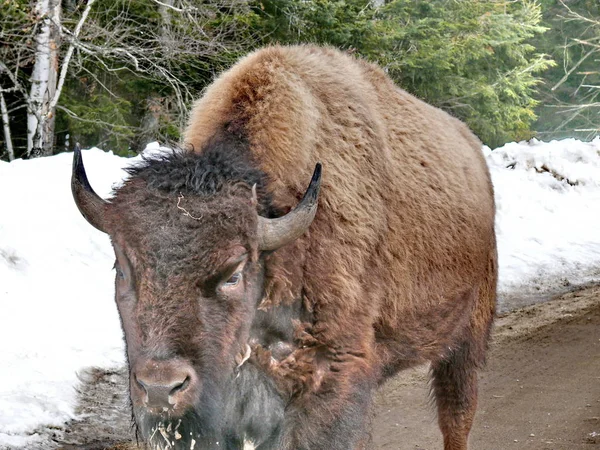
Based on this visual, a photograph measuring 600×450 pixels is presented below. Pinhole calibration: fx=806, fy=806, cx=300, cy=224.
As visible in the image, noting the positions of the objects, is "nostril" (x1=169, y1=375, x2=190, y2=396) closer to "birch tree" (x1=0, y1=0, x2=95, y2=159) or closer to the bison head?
the bison head

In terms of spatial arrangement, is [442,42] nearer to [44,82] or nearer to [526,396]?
[44,82]

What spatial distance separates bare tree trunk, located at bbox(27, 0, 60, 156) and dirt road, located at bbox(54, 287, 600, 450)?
6741mm

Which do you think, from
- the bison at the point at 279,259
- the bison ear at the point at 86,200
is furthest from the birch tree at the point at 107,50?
the bison ear at the point at 86,200

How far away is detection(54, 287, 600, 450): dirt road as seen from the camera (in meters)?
5.69

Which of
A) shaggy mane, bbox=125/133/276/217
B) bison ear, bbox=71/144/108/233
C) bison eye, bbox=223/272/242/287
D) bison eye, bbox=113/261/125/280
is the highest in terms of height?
shaggy mane, bbox=125/133/276/217

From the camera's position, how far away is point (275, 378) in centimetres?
384

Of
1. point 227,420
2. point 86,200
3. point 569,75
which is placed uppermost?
point 86,200

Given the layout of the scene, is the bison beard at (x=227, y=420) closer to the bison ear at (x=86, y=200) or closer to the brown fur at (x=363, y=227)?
the brown fur at (x=363, y=227)

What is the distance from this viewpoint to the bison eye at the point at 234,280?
3.52 meters

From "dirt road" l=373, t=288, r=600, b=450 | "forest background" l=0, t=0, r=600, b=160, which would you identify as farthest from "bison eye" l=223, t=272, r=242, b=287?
"forest background" l=0, t=0, r=600, b=160

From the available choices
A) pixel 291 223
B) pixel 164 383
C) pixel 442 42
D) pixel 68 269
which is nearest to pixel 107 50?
pixel 68 269

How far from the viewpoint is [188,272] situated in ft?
11.1

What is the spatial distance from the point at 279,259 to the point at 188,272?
20.8 inches

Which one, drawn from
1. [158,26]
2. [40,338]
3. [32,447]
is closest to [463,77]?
[158,26]
